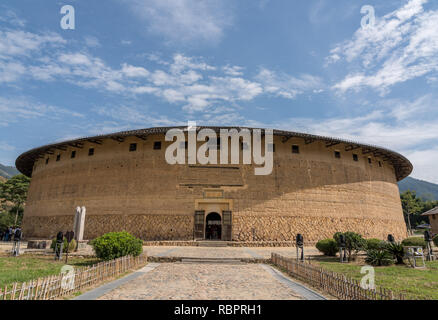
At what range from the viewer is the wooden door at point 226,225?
62.1 feet

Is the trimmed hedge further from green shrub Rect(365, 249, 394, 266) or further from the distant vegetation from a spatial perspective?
the distant vegetation

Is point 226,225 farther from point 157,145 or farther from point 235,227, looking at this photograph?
point 157,145

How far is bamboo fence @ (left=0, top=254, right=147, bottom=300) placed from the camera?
4.21 m

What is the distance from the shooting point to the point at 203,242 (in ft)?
58.0

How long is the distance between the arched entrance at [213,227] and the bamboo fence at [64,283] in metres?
13.3

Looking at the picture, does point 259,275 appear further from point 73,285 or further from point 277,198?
point 277,198

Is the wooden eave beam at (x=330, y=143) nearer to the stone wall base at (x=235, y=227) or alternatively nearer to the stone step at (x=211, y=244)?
the stone wall base at (x=235, y=227)

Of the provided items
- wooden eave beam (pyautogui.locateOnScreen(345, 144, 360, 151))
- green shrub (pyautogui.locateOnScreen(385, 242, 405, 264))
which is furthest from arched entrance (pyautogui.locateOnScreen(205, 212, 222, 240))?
green shrub (pyautogui.locateOnScreen(385, 242, 405, 264))

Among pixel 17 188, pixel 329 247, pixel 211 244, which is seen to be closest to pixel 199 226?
pixel 211 244

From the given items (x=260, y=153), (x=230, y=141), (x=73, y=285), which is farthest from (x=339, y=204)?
(x=73, y=285)

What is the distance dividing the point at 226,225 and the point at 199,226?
204 centimetres

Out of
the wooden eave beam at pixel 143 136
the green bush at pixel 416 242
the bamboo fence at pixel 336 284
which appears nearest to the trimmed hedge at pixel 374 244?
the green bush at pixel 416 242

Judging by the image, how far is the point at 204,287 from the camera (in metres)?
6.12
